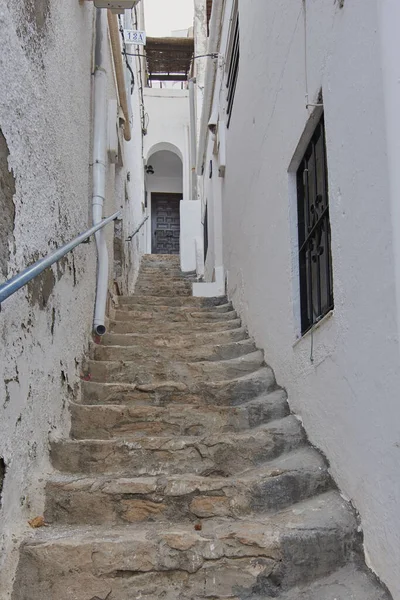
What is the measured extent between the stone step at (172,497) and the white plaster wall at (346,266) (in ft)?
0.58

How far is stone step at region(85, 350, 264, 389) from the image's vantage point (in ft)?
9.87

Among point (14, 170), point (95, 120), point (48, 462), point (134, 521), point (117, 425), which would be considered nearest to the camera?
point (14, 170)

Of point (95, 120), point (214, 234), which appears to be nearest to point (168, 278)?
point (214, 234)

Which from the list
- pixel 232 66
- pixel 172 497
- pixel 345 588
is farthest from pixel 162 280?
pixel 345 588

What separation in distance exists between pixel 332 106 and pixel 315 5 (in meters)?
0.56

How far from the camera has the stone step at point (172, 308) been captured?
4363 mm

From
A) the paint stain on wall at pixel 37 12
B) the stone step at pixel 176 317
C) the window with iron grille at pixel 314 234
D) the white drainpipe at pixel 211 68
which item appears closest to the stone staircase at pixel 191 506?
the window with iron grille at pixel 314 234

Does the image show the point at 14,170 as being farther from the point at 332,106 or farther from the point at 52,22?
the point at 332,106

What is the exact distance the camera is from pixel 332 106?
1.95 meters

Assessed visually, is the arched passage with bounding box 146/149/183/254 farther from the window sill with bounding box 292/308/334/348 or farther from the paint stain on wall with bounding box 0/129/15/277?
the paint stain on wall with bounding box 0/129/15/277

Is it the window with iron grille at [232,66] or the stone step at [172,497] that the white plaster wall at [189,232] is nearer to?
the window with iron grille at [232,66]

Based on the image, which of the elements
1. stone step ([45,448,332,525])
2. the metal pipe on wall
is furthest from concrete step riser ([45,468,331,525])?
the metal pipe on wall

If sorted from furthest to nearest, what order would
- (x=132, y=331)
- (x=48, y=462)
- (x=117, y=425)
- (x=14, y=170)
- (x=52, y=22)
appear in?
Answer: 1. (x=132, y=331)
2. (x=117, y=425)
3. (x=52, y=22)
4. (x=48, y=462)
5. (x=14, y=170)

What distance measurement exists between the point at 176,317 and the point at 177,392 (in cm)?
152
